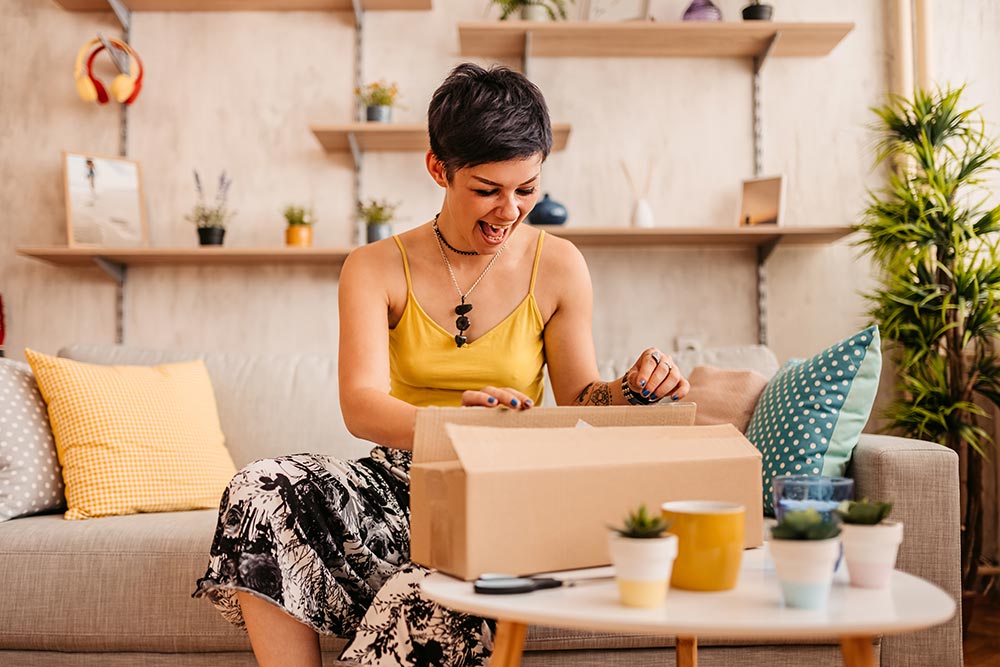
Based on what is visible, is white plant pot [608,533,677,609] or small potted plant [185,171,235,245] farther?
small potted plant [185,171,235,245]

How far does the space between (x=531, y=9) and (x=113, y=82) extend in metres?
1.37

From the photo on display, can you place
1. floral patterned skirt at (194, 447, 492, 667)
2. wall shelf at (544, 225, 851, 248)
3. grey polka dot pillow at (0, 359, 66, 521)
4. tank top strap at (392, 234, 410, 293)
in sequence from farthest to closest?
wall shelf at (544, 225, 851, 248) < grey polka dot pillow at (0, 359, 66, 521) < tank top strap at (392, 234, 410, 293) < floral patterned skirt at (194, 447, 492, 667)

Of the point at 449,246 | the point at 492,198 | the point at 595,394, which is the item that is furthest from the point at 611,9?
the point at 595,394

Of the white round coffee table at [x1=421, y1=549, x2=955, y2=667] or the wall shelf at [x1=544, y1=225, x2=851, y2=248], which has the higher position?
the wall shelf at [x1=544, y1=225, x2=851, y2=248]

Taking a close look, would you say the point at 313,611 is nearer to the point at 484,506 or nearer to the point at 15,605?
the point at 484,506

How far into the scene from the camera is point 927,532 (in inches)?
62.9

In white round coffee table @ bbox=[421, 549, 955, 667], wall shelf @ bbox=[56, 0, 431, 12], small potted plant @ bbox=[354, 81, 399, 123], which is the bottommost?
white round coffee table @ bbox=[421, 549, 955, 667]

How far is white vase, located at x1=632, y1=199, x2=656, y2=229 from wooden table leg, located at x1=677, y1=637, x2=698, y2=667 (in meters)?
1.86

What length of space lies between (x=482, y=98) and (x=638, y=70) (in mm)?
1784

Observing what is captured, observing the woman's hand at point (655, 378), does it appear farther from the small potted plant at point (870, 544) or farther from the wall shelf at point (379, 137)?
the wall shelf at point (379, 137)

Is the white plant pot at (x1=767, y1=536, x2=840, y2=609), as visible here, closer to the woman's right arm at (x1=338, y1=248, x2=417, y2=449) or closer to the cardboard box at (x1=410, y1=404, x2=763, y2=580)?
the cardboard box at (x1=410, y1=404, x2=763, y2=580)

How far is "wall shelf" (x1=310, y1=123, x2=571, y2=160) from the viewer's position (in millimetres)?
2789

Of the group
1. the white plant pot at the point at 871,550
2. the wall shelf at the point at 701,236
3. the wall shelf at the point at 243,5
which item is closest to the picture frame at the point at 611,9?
the wall shelf at the point at 243,5

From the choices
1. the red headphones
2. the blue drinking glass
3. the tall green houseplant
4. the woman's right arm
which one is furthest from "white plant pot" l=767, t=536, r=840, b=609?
the red headphones
